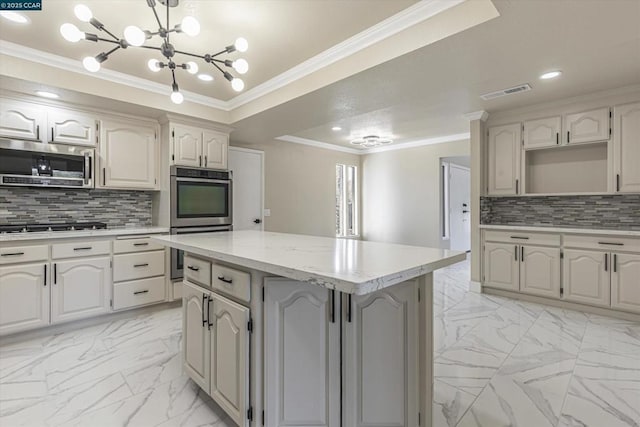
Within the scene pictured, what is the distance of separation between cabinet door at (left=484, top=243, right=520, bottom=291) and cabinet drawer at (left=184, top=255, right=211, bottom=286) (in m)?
3.46

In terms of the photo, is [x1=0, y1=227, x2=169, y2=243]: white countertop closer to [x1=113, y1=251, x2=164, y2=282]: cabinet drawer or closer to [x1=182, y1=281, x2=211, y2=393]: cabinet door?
[x1=113, y1=251, x2=164, y2=282]: cabinet drawer

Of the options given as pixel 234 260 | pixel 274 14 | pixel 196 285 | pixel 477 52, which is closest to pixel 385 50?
pixel 477 52

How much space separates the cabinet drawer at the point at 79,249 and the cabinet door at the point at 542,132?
4719mm

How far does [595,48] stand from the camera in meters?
2.24

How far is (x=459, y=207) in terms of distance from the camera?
733 centimetres

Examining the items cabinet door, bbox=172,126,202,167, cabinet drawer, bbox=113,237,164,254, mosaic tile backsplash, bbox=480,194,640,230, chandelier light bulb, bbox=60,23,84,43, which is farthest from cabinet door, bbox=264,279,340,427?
mosaic tile backsplash, bbox=480,194,640,230

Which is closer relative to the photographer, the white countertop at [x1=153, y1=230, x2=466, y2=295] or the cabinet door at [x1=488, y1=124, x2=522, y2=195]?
the white countertop at [x1=153, y1=230, x2=466, y2=295]

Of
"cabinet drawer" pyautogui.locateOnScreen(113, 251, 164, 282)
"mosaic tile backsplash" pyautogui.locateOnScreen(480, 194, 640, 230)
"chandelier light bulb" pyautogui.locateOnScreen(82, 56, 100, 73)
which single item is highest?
"chandelier light bulb" pyautogui.locateOnScreen(82, 56, 100, 73)

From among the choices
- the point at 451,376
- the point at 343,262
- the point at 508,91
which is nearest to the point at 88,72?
the point at 343,262

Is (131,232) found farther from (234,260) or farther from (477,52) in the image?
(477,52)

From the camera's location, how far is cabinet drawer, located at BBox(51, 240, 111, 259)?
284cm

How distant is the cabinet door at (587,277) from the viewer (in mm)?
3184

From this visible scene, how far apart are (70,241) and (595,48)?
4513 millimetres

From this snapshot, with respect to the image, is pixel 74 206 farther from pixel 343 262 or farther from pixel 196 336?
pixel 343 262
